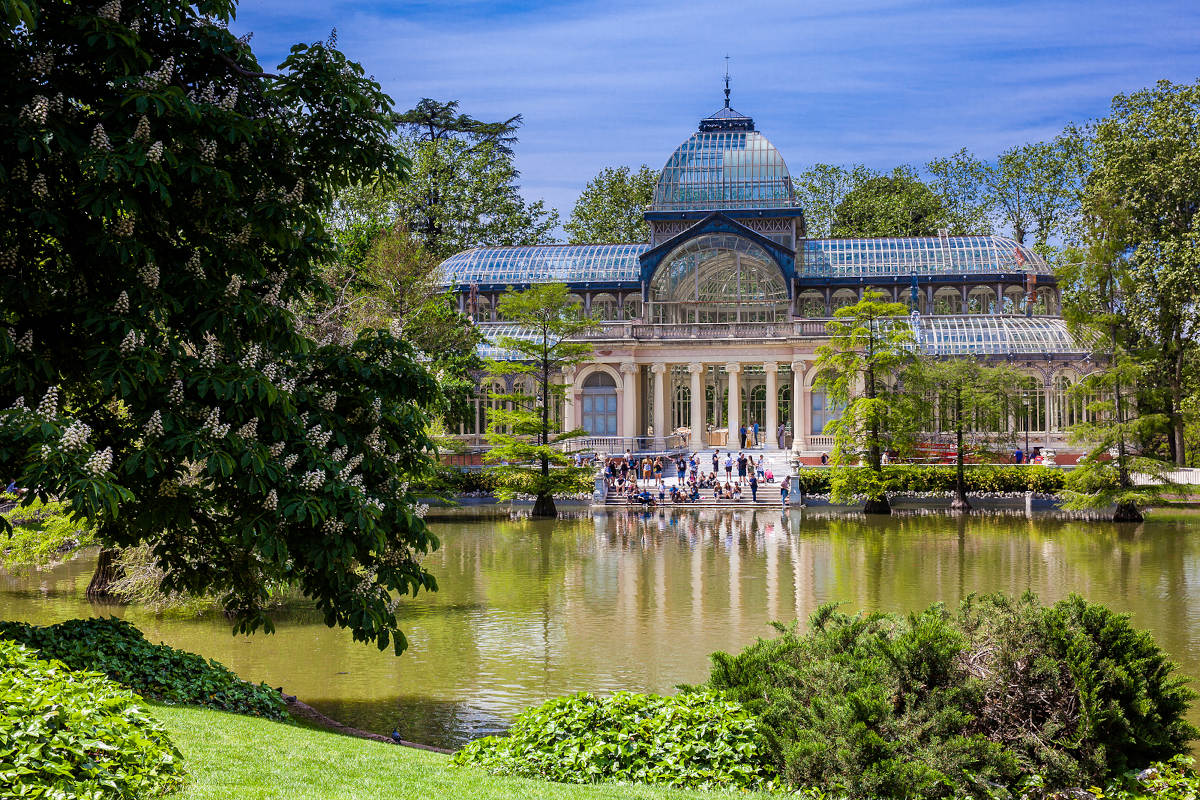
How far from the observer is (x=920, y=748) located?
980 cm

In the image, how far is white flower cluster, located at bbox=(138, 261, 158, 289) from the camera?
10.7 metres

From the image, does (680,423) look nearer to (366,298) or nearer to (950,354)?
(950,354)

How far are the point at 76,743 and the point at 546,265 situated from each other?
179 ft

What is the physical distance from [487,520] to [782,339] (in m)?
21.2

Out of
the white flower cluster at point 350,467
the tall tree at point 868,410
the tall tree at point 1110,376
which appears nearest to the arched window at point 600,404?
the tall tree at point 868,410

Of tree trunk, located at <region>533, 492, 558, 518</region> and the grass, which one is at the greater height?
tree trunk, located at <region>533, 492, 558, 518</region>

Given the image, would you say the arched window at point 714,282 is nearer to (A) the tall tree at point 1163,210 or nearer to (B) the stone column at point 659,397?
(B) the stone column at point 659,397

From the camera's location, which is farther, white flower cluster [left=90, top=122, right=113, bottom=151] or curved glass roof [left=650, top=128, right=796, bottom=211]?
curved glass roof [left=650, top=128, right=796, bottom=211]

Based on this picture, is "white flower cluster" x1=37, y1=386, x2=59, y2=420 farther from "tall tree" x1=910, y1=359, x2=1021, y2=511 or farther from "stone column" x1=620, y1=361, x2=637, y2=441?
"stone column" x1=620, y1=361, x2=637, y2=441

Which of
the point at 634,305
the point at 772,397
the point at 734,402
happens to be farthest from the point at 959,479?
the point at 634,305

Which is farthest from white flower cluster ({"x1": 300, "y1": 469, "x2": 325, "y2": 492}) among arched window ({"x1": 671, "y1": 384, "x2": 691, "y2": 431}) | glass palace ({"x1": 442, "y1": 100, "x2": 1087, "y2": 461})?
arched window ({"x1": 671, "y1": 384, "x2": 691, "y2": 431})

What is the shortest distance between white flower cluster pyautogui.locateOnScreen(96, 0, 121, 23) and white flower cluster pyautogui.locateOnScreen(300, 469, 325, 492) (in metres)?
4.61

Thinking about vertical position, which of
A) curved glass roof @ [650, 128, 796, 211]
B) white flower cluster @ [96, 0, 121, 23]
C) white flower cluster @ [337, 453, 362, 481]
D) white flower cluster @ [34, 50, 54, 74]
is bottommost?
white flower cluster @ [337, 453, 362, 481]

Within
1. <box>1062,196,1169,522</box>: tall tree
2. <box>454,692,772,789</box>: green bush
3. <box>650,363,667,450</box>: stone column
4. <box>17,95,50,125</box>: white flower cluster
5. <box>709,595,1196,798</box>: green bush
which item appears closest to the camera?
<box>709,595,1196,798</box>: green bush
